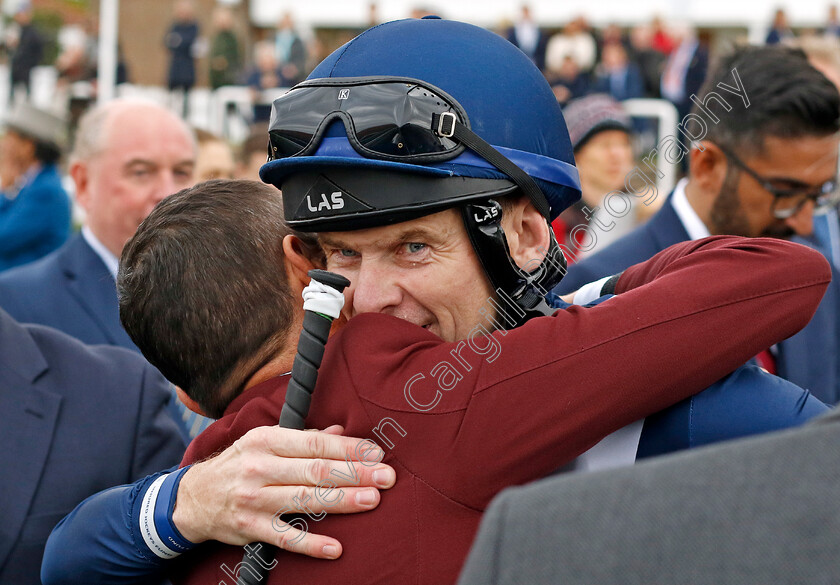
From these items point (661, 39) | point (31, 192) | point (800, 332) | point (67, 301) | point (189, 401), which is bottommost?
point (661, 39)

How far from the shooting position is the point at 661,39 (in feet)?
57.9

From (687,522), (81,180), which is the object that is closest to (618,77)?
(81,180)

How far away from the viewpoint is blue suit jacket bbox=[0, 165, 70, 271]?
7461mm

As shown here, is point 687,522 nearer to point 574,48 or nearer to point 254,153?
point 254,153

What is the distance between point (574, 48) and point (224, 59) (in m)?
8.27

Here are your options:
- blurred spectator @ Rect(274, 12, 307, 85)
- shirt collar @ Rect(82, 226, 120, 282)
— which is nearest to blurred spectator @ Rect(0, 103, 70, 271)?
shirt collar @ Rect(82, 226, 120, 282)

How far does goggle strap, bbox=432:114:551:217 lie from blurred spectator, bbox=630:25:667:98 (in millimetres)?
15106

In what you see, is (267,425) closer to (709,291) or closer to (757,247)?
(709,291)

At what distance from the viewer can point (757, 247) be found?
5.59 ft

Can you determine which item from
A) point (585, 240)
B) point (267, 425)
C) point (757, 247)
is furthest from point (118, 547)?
point (585, 240)

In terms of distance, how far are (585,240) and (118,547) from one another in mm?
4872

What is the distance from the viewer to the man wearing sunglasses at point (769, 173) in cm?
365

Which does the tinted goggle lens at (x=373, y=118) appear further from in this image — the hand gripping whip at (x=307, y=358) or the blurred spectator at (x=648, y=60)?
the blurred spectator at (x=648, y=60)

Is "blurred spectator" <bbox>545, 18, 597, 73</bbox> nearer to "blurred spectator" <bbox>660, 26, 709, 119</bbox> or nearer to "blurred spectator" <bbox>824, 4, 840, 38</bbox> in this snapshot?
"blurred spectator" <bbox>660, 26, 709, 119</bbox>
